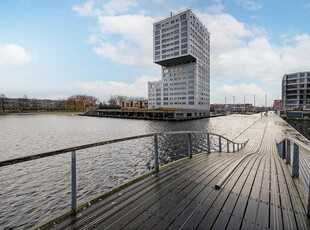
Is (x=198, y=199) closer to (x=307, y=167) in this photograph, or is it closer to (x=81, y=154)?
(x=307, y=167)

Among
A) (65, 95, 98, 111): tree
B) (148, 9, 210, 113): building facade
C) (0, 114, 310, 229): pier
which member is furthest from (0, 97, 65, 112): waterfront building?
(0, 114, 310, 229): pier

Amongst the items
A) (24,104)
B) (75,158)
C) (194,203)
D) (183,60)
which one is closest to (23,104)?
(24,104)

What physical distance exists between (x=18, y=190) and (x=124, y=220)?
947 cm

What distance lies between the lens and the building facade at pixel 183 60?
2997 inches

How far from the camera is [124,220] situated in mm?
2740

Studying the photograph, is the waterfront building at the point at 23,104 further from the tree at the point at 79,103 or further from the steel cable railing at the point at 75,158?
the steel cable railing at the point at 75,158

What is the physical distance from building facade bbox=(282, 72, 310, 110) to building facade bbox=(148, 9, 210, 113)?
42262 mm

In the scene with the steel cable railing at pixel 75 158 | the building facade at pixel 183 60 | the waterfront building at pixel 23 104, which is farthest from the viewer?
the waterfront building at pixel 23 104

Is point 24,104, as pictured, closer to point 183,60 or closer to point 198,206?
point 183,60

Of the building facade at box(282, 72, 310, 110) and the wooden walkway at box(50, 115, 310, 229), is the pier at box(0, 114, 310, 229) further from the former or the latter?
the building facade at box(282, 72, 310, 110)

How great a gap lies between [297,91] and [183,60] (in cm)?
6086

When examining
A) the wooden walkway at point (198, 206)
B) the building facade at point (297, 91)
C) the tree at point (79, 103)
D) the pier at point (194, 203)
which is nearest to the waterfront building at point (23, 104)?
the tree at point (79, 103)

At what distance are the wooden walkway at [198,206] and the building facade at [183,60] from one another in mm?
76366

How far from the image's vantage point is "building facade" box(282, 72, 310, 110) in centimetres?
8462
